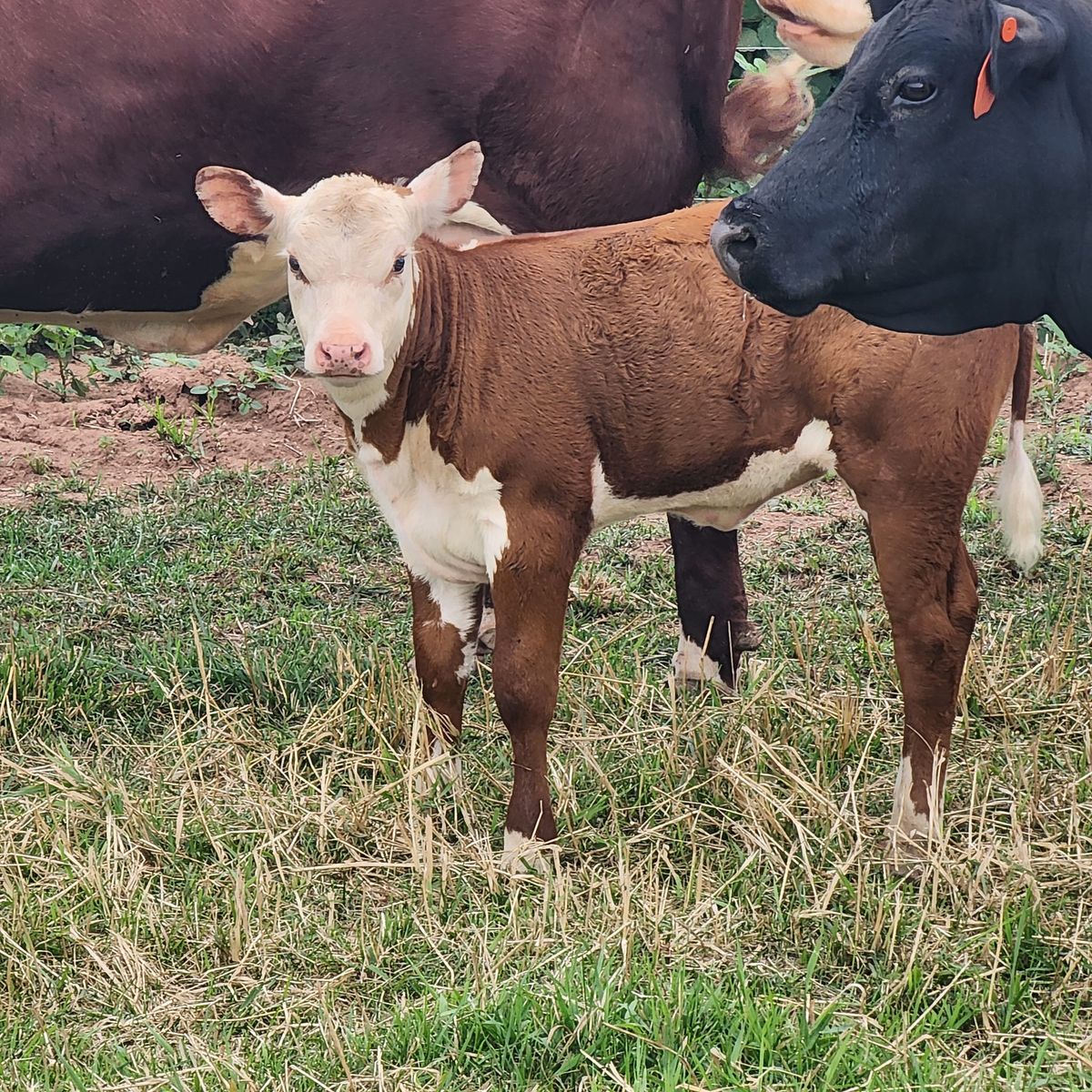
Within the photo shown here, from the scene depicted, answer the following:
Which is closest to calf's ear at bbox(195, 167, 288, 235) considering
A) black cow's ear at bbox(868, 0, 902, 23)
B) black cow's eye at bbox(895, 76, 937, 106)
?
black cow's ear at bbox(868, 0, 902, 23)

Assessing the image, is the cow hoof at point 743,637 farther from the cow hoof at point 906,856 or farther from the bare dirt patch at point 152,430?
the bare dirt patch at point 152,430

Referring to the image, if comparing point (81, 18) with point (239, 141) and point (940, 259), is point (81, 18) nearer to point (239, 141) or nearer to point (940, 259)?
point (239, 141)

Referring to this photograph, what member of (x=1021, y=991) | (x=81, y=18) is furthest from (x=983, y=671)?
(x=81, y=18)

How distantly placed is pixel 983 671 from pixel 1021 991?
1.46 m

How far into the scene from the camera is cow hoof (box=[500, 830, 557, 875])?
3898mm

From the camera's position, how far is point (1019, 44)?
114 inches

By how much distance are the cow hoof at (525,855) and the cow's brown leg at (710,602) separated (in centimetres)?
119

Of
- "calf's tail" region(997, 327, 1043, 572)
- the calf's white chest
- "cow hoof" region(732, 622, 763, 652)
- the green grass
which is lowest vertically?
the green grass

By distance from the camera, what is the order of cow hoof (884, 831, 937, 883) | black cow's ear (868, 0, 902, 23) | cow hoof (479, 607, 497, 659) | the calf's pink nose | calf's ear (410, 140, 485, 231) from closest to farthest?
black cow's ear (868, 0, 902, 23)
the calf's pink nose
cow hoof (884, 831, 937, 883)
calf's ear (410, 140, 485, 231)
cow hoof (479, 607, 497, 659)

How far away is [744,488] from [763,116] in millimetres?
1428

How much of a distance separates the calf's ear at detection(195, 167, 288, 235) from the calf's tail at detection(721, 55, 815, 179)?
65.4 inches

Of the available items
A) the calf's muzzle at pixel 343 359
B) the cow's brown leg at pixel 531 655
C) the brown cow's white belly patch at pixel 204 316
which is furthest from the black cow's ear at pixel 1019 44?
the brown cow's white belly patch at pixel 204 316

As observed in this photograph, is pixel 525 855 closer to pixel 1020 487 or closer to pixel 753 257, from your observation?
pixel 753 257

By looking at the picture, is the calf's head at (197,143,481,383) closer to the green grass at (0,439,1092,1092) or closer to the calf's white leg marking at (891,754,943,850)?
the green grass at (0,439,1092,1092)
